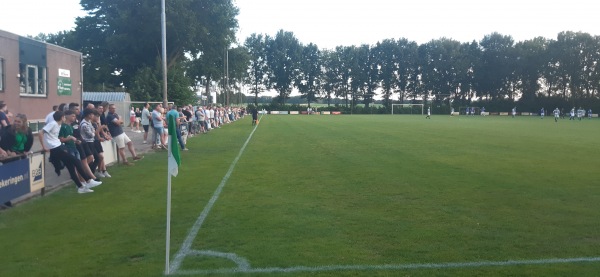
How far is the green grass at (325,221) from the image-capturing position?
19.6 feet

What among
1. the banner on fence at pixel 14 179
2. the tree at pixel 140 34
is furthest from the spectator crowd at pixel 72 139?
the tree at pixel 140 34

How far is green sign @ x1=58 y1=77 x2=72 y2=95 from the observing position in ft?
94.0

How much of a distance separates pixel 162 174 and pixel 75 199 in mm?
3607

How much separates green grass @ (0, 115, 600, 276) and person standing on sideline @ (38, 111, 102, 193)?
394mm

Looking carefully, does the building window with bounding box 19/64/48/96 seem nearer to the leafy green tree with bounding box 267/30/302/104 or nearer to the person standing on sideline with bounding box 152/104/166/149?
the person standing on sideline with bounding box 152/104/166/149

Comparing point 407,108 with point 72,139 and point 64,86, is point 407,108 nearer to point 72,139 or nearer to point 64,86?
point 64,86

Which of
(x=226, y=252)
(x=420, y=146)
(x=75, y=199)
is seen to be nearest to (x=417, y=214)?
(x=226, y=252)

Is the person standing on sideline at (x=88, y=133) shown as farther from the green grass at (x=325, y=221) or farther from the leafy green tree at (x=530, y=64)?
the leafy green tree at (x=530, y=64)

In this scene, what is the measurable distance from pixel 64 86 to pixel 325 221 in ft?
82.7

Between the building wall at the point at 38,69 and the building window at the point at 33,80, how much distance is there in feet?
0.21

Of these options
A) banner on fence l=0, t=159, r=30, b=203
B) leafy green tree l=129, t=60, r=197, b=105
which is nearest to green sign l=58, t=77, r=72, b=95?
leafy green tree l=129, t=60, r=197, b=105

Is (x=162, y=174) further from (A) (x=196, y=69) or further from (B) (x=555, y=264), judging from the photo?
(A) (x=196, y=69)

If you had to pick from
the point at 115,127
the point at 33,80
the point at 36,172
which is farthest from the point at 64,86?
the point at 36,172

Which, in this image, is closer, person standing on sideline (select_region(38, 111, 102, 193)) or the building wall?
person standing on sideline (select_region(38, 111, 102, 193))
